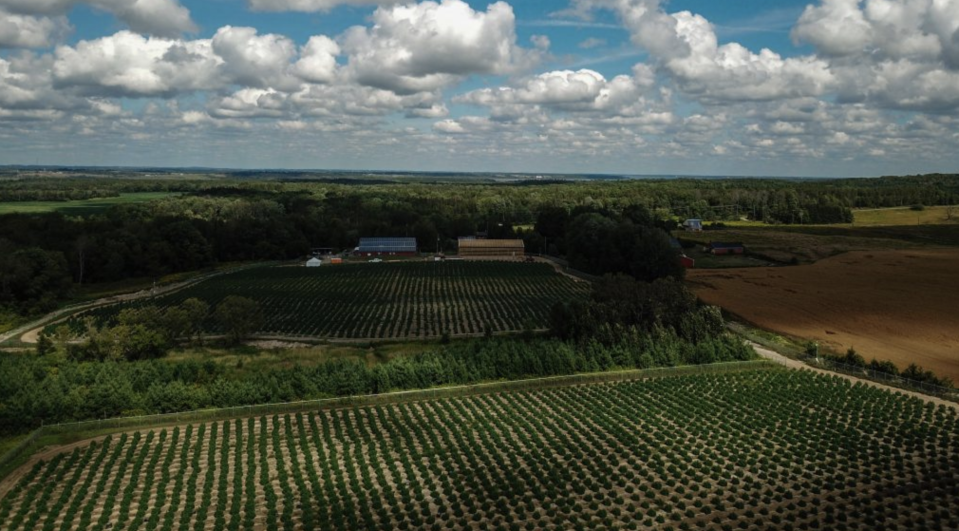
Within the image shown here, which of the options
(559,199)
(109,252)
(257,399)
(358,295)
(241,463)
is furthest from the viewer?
(559,199)

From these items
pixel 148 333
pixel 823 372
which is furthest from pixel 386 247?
pixel 823 372

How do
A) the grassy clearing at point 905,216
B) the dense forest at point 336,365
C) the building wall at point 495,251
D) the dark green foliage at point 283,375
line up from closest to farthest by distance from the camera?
1. the dark green foliage at point 283,375
2. the dense forest at point 336,365
3. the building wall at point 495,251
4. the grassy clearing at point 905,216

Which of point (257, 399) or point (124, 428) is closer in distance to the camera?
point (124, 428)

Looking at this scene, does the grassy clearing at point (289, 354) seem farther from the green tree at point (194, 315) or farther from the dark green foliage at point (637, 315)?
the dark green foliage at point (637, 315)

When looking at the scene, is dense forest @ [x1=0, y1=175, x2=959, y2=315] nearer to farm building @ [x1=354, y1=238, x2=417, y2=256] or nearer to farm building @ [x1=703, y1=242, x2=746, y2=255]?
farm building @ [x1=354, y1=238, x2=417, y2=256]

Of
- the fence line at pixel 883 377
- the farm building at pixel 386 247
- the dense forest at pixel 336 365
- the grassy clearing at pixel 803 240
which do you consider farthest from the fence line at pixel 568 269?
the fence line at pixel 883 377

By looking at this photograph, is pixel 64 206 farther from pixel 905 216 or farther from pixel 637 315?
pixel 905 216

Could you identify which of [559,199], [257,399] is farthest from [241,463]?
[559,199]

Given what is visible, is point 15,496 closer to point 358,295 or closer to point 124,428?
point 124,428
